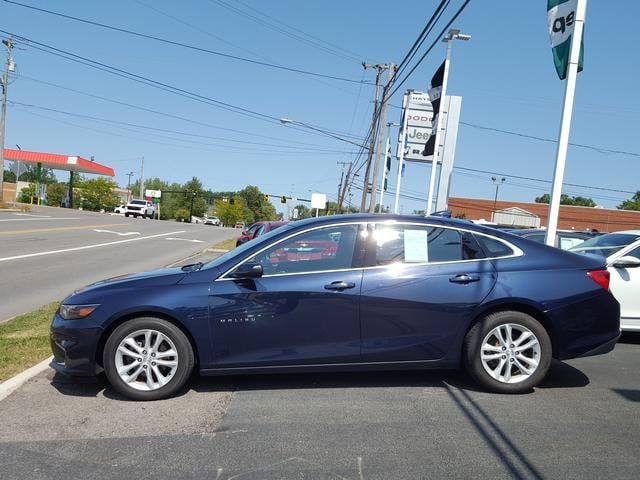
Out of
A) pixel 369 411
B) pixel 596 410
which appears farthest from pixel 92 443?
pixel 596 410

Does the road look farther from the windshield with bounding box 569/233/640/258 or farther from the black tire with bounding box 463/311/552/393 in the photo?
the windshield with bounding box 569/233/640/258

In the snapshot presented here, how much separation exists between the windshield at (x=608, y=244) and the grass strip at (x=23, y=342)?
271 inches

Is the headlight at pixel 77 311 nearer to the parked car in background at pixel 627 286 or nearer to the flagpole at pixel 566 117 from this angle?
the parked car in background at pixel 627 286

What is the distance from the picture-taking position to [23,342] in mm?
5957

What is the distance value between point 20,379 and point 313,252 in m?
2.81

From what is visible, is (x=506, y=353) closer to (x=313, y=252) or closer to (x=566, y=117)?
(x=313, y=252)

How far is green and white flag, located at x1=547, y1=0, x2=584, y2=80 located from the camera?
828 centimetres

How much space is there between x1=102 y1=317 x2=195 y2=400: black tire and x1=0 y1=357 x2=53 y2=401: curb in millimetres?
836

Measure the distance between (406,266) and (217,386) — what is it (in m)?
2.00

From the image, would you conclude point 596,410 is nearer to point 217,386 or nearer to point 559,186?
point 217,386

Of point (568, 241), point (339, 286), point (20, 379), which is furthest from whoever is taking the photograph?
point (568, 241)

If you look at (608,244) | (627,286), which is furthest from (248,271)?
(608,244)

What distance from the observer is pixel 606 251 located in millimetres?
7605

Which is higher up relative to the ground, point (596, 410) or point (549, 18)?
point (549, 18)
